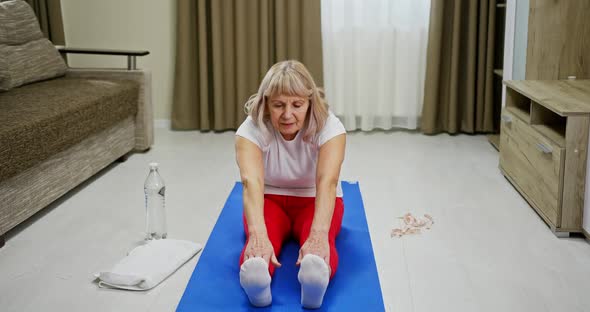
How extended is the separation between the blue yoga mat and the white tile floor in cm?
22

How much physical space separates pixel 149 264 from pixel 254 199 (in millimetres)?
566

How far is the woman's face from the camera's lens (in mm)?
2279

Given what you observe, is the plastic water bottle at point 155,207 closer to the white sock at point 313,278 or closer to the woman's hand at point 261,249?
the woman's hand at point 261,249

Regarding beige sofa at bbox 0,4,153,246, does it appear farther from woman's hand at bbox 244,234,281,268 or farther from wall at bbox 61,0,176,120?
woman's hand at bbox 244,234,281,268

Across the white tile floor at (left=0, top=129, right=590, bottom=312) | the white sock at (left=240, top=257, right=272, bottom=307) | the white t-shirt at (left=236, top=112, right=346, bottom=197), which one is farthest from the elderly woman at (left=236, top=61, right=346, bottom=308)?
the white tile floor at (left=0, top=129, right=590, bottom=312)

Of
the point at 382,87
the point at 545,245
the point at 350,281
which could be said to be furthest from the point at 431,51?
the point at 350,281

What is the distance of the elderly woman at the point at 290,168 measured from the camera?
220 centimetres

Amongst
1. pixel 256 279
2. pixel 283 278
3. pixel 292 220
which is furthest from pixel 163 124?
pixel 256 279

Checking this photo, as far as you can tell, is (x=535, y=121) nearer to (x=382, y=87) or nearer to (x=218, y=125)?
(x=382, y=87)

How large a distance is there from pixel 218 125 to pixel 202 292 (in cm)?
298

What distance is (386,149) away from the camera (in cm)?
453

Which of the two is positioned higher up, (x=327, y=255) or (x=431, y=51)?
(x=431, y=51)

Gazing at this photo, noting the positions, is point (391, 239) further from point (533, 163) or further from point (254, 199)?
point (254, 199)

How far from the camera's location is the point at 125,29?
199 inches
